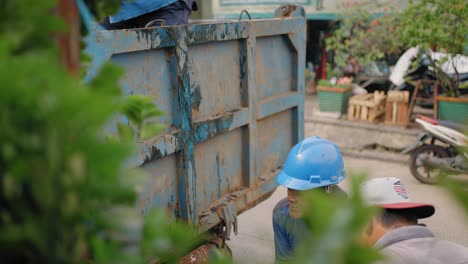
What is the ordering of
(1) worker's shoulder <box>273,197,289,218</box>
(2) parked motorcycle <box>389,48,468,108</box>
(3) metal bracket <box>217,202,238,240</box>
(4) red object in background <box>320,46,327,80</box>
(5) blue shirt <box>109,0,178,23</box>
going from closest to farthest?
(1) worker's shoulder <box>273,197,289,218</box>
(3) metal bracket <box>217,202,238,240</box>
(5) blue shirt <box>109,0,178,23</box>
(2) parked motorcycle <box>389,48,468,108</box>
(4) red object in background <box>320,46,327,80</box>

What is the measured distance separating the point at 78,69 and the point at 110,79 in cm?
10

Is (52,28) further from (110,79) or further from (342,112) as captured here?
(342,112)

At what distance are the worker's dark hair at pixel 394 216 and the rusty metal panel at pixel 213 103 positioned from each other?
1.06 metres

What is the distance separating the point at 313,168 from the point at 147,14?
5.36 feet

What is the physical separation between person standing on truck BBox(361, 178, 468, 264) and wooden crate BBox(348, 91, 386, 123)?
19.9ft

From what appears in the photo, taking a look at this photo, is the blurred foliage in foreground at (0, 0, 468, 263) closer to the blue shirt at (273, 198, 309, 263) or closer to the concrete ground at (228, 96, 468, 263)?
the blue shirt at (273, 198, 309, 263)

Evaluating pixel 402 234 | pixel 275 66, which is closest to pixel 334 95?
pixel 275 66

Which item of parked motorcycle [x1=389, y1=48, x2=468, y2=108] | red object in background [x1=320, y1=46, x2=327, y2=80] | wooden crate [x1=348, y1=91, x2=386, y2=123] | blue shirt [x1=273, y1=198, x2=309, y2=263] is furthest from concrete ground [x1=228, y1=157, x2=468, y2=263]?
red object in background [x1=320, y1=46, x2=327, y2=80]

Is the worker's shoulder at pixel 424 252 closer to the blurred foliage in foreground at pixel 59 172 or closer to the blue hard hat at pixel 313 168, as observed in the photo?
the blue hard hat at pixel 313 168

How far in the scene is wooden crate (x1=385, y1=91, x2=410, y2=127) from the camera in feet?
27.1

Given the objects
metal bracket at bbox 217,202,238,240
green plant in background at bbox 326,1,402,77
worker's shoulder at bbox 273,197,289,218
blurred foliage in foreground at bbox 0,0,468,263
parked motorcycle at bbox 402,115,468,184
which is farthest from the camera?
green plant in background at bbox 326,1,402,77

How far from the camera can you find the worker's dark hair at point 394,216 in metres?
2.37

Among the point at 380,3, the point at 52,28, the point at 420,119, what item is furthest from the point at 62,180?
the point at 380,3

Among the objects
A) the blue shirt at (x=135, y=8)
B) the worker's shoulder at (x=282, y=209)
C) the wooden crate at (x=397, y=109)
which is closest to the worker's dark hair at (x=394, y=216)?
the worker's shoulder at (x=282, y=209)
